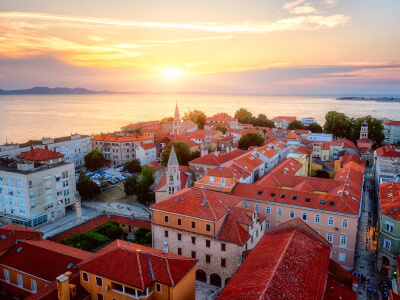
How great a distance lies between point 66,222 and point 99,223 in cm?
919

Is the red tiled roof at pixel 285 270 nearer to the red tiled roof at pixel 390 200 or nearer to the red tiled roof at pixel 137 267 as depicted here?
the red tiled roof at pixel 137 267

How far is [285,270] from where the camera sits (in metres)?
16.4

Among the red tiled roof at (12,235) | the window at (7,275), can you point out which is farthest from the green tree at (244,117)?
the window at (7,275)

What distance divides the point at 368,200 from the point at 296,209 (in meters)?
21.2

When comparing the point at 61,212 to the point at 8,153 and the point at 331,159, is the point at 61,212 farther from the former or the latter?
the point at 331,159

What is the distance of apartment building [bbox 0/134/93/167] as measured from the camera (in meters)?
58.0

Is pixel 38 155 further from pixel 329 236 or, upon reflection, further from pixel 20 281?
pixel 329 236

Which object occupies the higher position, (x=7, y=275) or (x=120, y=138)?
(x=120, y=138)

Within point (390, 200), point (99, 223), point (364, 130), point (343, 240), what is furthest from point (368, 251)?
point (364, 130)

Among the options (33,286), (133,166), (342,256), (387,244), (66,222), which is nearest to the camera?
(33,286)

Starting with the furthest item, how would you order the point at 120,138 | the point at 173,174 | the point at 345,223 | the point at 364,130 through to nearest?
the point at 364,130 < the point at 120,138 < the point at 173,174 < the point at 345,223

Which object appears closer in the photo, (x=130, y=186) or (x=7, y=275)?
(x=7, y=275)

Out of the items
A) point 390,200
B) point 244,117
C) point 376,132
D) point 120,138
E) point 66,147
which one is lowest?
point 390,200

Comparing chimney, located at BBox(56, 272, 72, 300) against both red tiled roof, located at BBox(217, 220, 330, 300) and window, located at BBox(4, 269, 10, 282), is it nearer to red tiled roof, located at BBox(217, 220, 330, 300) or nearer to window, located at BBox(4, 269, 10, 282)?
window, located at BBox(4, 269, 10, 282)
